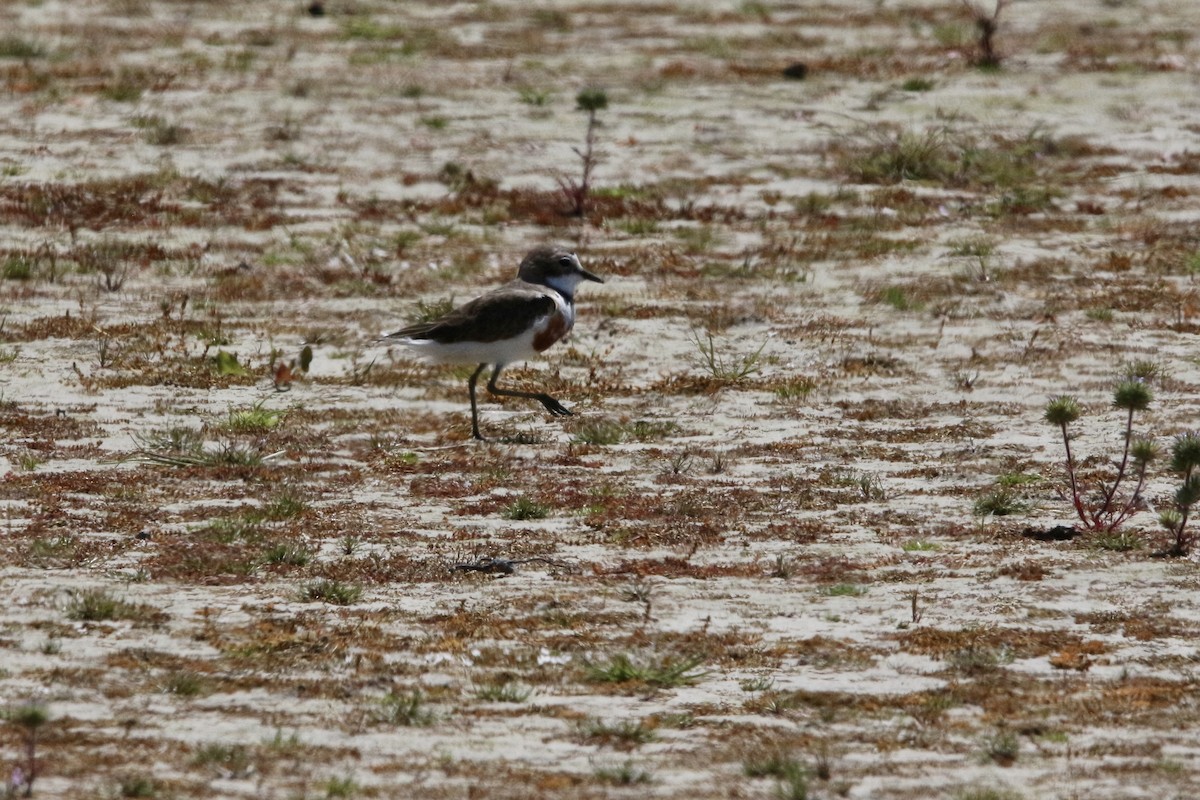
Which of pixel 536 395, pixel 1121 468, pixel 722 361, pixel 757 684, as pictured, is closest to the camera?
pixel 757 684

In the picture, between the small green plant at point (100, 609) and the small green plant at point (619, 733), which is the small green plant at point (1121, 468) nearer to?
the small green plant at point (619, 733)

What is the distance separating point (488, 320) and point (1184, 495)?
17.7ft

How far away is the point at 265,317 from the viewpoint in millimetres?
16172

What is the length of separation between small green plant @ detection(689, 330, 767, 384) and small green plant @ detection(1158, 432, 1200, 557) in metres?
4.46

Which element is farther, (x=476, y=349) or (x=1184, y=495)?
(x=476, y=349)

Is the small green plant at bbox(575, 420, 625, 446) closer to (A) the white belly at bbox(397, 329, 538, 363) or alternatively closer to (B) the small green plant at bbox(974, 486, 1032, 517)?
(A) the white belly at bbox(397, 329, 538, 363)

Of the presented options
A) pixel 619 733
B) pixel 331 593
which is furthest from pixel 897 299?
pixel 619 733

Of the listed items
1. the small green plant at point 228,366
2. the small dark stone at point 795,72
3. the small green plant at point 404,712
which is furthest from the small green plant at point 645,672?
the small dark stone at point 795,72

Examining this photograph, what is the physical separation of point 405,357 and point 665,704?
7.37 meters

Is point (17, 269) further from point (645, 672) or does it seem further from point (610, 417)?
point (645, 672)

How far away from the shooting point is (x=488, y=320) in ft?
45.0

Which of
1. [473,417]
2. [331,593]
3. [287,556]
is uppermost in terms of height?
[331,593]

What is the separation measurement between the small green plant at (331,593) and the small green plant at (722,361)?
17.1 feet

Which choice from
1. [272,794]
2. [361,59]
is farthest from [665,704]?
[361,59]
